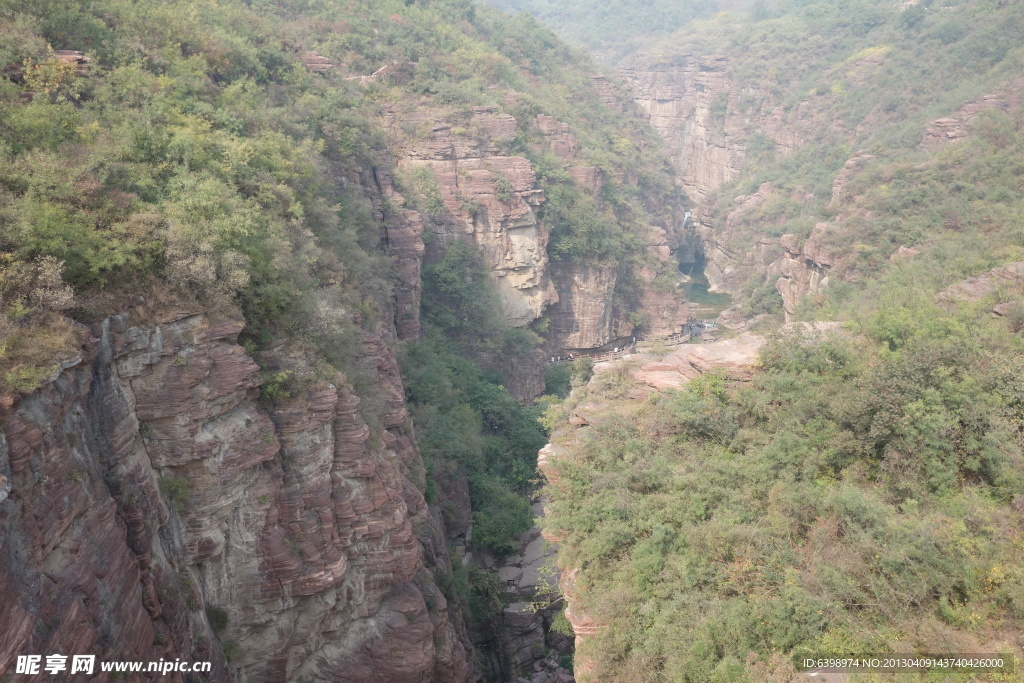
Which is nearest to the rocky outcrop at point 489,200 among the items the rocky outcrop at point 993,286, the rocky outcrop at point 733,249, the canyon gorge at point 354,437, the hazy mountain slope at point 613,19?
the canyon gorge at point 354,437

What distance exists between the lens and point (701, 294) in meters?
67.3

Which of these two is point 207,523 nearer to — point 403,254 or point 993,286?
point 403,254

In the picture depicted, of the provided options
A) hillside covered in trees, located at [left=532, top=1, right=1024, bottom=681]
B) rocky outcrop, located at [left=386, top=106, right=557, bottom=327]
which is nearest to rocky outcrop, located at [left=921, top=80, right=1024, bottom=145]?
hillside covered in trees, located at [left=532, top=1, right=1024, bottom=681]

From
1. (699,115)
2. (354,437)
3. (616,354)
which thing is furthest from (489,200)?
(699,115)

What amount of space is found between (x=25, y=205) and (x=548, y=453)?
12.4m

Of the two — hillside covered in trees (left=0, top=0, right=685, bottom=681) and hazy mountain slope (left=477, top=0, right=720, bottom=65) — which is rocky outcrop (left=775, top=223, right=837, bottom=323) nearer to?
hillside covered in trees (left=0, top=0, right=685, bottom=681)

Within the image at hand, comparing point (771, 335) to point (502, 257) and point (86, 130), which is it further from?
point (502, 257)

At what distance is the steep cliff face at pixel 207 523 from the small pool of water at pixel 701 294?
158 feet

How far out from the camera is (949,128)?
46.6 meters

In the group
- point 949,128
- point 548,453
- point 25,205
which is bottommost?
point 548,453

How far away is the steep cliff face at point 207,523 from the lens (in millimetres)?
9859

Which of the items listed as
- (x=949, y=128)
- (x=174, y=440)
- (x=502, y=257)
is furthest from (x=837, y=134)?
(x=174, y=440)

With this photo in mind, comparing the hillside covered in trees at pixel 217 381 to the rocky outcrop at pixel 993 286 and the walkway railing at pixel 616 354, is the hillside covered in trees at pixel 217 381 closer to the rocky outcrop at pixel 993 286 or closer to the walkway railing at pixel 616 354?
the walkway railing at pixel 616 354

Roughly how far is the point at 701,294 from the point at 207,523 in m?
60.9
